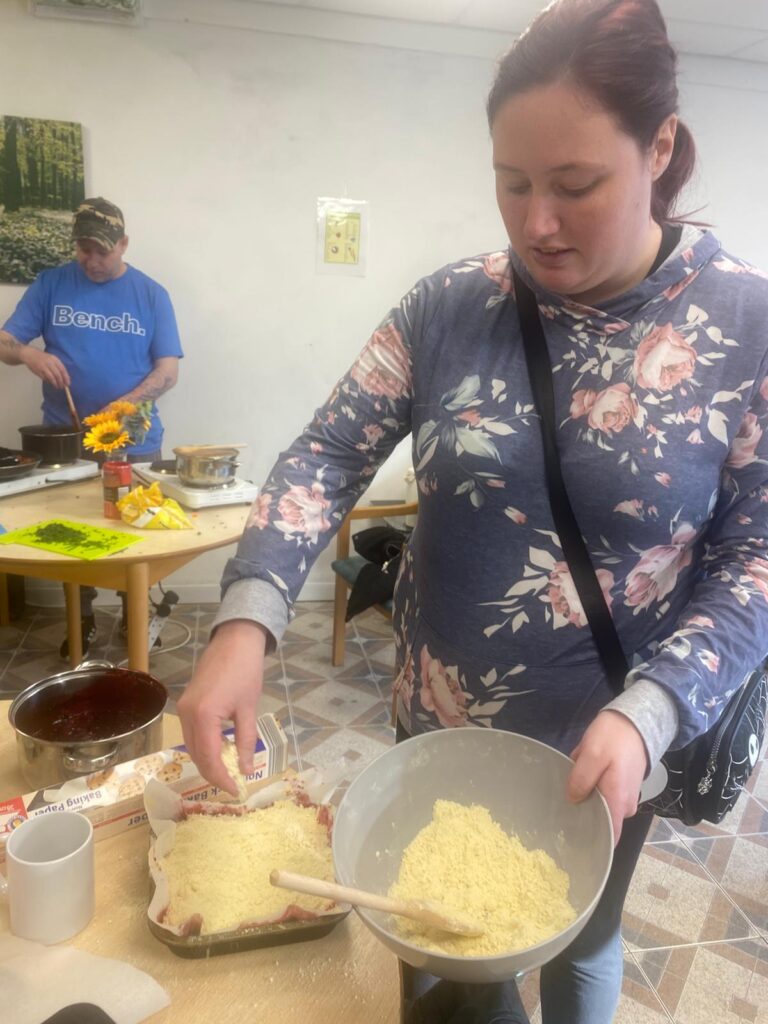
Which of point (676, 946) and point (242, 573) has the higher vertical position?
point (242, 573)

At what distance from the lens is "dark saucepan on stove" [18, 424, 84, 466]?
8.09 ft

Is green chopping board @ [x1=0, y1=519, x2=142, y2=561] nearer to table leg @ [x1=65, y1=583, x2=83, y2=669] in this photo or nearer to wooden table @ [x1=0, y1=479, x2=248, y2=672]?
wooden table @ [x1=0, y1=479, x2=248, y2=672]

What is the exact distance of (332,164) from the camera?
3260 millimetres

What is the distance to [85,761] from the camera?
0.92 m

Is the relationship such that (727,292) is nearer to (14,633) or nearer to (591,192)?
(591,192)

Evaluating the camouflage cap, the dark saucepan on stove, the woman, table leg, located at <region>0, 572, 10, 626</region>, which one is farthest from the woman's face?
table leg, located at <region>0, 572, 10, 626</region>

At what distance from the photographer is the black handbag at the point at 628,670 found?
0.89 meters

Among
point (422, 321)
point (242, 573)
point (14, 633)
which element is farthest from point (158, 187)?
point (242, 573)

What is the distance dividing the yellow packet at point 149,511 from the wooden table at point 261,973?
1408 mm

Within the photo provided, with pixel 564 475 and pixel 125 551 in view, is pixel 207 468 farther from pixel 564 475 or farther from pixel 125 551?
pixel 564 475

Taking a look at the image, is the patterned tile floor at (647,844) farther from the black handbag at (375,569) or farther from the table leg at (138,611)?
the table leg at (138,611)

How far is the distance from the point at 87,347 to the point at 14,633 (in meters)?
1.27

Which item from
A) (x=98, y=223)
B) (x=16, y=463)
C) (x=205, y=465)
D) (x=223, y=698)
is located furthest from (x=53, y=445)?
(x=223, y=698)

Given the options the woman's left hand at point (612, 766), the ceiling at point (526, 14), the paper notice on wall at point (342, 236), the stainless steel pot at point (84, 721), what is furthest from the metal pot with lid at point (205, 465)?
the ceiling at point (526, 14)
